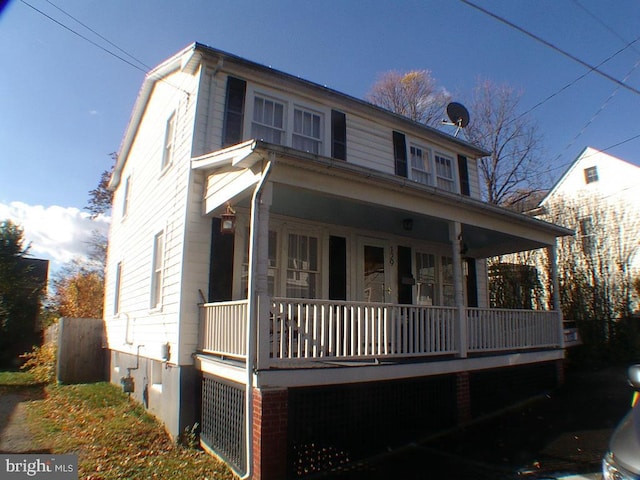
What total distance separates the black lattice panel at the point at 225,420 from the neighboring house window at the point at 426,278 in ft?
18.8

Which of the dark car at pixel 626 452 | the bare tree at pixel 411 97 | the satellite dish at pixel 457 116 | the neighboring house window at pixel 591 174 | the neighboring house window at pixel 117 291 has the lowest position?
the dark car at pixel 626 452

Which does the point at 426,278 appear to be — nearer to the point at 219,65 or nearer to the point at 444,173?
the point at 444,173

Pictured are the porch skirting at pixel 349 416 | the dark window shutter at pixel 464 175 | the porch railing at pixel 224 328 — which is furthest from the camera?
the dark window shutter at pixel 464 175

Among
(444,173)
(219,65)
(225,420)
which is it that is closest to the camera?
(225,420)

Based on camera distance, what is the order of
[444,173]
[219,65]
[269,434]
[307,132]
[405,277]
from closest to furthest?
[269,434] → [219,65] → [307,132] → [405,277] → [444,173]

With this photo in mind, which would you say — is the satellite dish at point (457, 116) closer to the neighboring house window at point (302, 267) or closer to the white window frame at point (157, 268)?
the neighboring house window at point (302, 267)

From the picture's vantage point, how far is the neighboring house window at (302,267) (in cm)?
887

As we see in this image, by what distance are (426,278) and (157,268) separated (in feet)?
20.6

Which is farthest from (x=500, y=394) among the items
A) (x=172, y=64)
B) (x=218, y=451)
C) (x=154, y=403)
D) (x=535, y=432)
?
(x=172, y=64)

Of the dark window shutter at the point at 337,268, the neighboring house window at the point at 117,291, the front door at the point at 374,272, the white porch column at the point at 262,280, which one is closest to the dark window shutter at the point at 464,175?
the front door at the point at 374,272

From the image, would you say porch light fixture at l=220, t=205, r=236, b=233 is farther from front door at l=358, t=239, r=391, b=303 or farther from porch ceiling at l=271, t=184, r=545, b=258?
front door at l=358, t=239, r=391, b=303

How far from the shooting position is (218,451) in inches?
258

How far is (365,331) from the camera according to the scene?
6543 mm

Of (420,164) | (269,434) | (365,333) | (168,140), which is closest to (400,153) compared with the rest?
(420,164)
